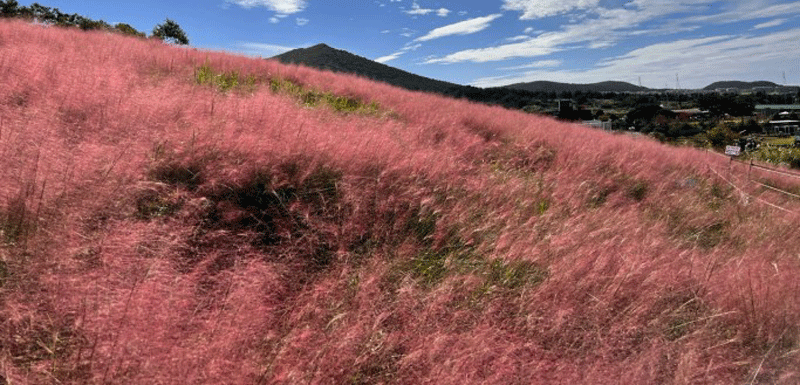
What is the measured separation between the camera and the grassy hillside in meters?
1.82

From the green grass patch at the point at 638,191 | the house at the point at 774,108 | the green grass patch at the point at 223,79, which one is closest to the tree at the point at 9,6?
the green grass patch at the point at 223,79

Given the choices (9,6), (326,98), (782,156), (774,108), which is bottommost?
(782,156)

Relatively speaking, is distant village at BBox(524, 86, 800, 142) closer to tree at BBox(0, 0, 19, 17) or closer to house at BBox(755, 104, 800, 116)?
house at BBox(755, 104, 800, 116)

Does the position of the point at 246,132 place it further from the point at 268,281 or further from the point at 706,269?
the point at 706,269

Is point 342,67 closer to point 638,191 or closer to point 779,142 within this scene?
point 638,191

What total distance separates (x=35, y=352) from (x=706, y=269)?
458cm

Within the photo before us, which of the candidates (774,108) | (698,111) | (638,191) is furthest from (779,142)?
(638,191)

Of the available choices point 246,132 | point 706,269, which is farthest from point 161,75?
point 706,269

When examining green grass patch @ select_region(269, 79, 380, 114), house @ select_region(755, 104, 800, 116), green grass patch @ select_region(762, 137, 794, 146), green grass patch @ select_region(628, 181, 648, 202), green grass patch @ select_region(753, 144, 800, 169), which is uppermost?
house @ select_region(755, 104, 800, 116)

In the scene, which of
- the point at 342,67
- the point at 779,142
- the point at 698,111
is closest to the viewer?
the point at 342,67

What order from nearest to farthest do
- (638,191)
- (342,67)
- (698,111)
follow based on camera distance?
(638,191), (342,67), (698,111)

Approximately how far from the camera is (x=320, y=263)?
110 inches

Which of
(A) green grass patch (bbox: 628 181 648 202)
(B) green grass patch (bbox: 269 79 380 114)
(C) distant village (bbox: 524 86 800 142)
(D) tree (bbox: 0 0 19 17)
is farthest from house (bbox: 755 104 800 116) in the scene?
(D) tree (bbox: 0 0 19 17)

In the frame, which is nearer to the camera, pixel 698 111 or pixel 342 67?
pixel 342 67
